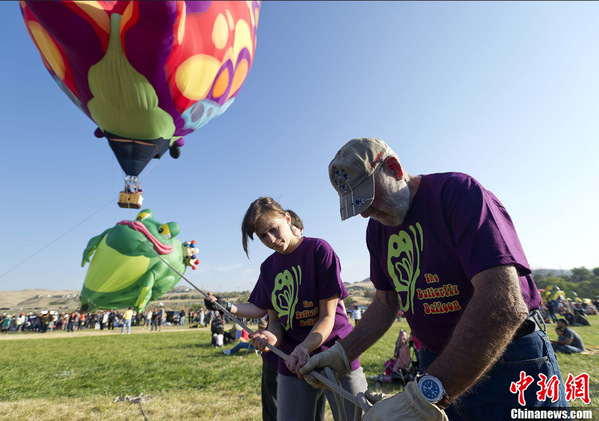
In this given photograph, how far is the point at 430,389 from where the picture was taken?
1145 mm

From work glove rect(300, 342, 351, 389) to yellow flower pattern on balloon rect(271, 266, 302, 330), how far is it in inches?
31.8

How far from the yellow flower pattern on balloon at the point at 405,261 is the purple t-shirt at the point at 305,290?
32.1 inches

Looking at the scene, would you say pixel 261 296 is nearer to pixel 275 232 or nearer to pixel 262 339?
pixel 262 339

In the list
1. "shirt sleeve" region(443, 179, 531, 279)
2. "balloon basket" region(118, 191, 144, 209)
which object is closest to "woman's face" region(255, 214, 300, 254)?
"shirt sleeve" region(443, 179, 531, 279)

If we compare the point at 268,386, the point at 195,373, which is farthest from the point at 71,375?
the point at 268,386

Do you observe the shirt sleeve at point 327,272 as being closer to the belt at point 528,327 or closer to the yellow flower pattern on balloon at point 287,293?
the yellow flower pattern on balloon at point 287,293

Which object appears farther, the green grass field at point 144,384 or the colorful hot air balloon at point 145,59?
the colorful hot air balloon at point 145,59

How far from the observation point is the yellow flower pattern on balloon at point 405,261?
1653 mm

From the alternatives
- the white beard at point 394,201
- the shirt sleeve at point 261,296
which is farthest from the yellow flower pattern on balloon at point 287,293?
the white beard at point 394,201

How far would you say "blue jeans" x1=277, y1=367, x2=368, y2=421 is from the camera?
2.40m

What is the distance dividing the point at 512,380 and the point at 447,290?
0.45 meters

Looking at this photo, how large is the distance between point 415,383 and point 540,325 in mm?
764

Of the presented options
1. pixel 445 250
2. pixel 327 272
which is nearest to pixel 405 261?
pixel 445 250

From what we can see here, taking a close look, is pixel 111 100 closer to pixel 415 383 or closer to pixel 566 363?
pixel 415 383
